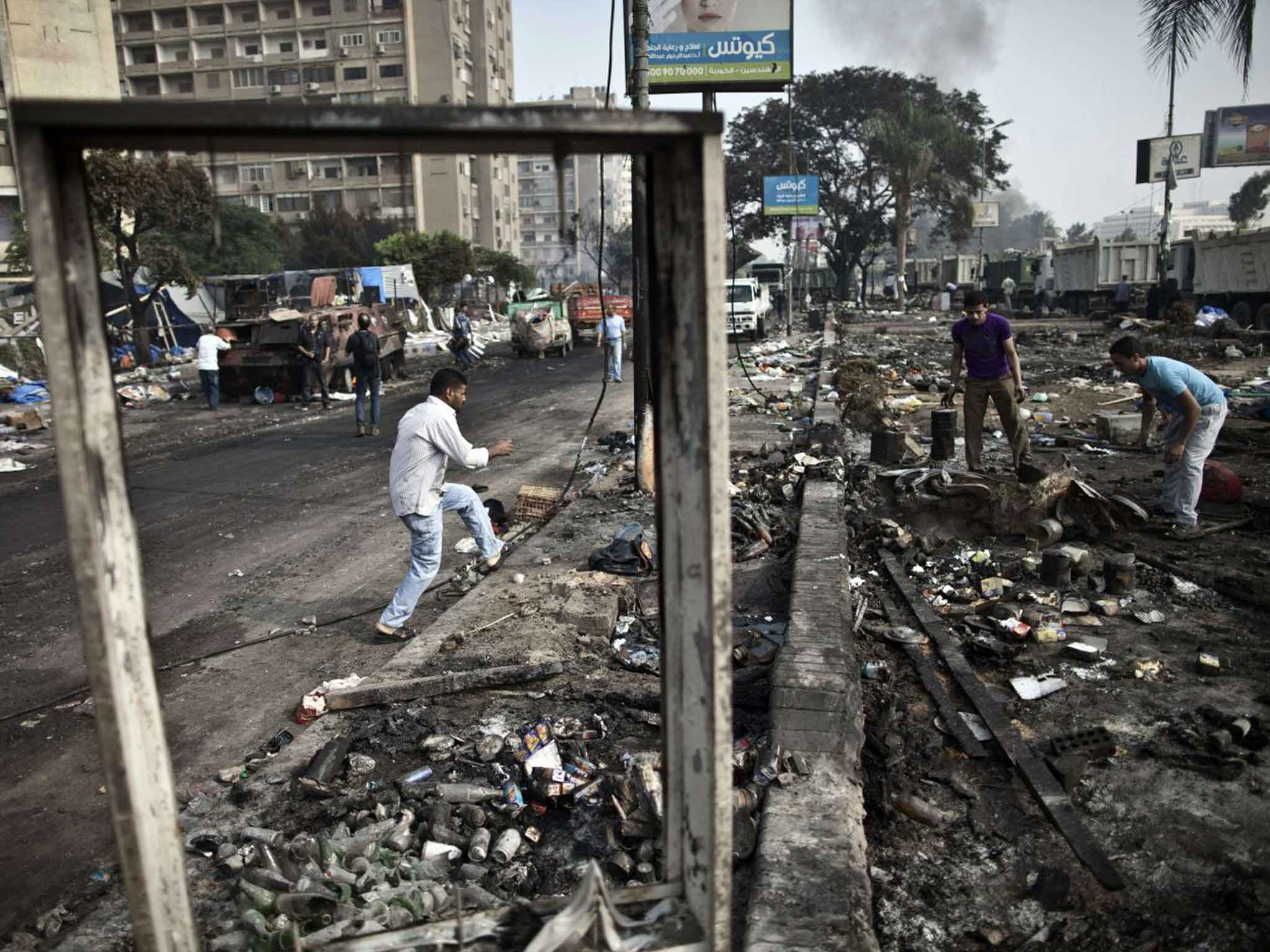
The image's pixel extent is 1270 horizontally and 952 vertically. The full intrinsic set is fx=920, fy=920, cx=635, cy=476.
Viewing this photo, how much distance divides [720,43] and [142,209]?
56.0 feet

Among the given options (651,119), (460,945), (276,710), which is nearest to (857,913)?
(460,945)

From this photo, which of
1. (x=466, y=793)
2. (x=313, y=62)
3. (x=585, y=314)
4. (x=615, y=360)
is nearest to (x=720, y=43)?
(x=615, y=360)

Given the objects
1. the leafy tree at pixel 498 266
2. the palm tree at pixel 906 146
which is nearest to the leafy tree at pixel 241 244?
the leafy tree at pixel 498 266

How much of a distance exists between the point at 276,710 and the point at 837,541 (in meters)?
3.92

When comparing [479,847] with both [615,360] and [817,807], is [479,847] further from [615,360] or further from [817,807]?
[615,360]

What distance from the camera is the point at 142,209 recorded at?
77.8 feet

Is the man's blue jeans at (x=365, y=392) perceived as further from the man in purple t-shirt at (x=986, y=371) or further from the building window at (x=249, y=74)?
the building window at (x=249, y=74)

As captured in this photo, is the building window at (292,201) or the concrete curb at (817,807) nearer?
the concrete curb at (817,807)

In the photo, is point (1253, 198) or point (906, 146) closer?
point (906, 146)

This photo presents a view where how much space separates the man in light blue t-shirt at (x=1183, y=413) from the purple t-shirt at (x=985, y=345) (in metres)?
1.52

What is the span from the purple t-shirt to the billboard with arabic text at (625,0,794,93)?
667cm

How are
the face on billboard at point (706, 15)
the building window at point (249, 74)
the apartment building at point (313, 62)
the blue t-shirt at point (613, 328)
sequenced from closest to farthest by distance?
the face on billboard at point (706, 15), the blue t-shirt at point (613, 328), the apartment building at point (313, 62), the building window at point (249, 74)

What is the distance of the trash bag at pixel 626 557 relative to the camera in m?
6.65

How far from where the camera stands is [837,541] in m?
6.71
